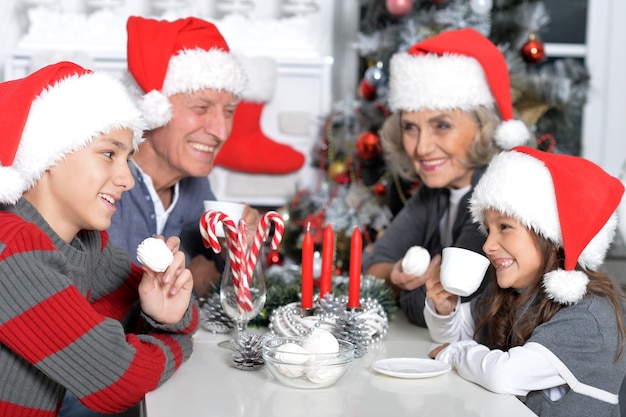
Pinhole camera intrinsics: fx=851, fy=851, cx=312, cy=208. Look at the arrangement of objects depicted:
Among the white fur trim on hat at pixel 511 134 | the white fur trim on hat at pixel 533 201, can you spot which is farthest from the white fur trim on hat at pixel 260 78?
the white fur trim on hat at pixel 533 201

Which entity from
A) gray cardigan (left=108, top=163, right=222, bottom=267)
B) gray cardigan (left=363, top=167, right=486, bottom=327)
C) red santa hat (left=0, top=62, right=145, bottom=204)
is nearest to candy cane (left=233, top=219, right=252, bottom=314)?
red santa hat (left=0, top=62, right=145, bottom=204)

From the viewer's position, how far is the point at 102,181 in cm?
177

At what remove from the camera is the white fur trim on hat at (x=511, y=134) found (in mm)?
2664

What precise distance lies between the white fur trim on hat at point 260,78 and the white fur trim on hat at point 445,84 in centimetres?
120

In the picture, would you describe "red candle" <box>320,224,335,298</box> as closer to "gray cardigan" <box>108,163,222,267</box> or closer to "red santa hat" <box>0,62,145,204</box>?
"red santa hat" <box>0,62,145,204</box>

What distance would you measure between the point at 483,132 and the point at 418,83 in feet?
0.86

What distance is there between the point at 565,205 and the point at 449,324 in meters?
0.43

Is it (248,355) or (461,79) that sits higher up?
(461,79)

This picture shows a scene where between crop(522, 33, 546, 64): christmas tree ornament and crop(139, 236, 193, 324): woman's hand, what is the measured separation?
2.25 metres

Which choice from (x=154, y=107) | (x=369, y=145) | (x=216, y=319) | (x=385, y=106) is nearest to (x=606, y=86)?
(x=385, y=106)

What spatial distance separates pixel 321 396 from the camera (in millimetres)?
1602

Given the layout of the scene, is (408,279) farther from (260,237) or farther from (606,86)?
(606,86)

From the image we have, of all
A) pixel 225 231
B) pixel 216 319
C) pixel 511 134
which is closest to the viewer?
pixel 225 231

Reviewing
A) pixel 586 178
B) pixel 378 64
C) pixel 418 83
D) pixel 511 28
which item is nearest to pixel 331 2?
pixel 378 64
